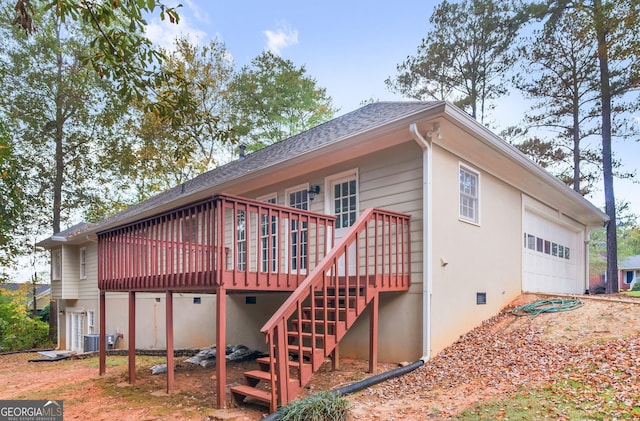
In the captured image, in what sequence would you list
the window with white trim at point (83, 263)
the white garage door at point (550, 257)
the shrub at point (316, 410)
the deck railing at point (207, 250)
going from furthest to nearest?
the window with white trim at point (83, 263), the white garage door at point (550, 257), the deck railing at point (207, 250), the shrub at point (316, 410)

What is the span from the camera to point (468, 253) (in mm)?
6938

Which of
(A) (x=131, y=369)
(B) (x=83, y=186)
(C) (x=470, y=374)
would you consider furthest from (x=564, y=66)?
(B) (x=83, y=186)

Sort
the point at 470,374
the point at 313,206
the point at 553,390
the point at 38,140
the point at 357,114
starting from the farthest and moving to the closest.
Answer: the point at 38,140, the point at 357,114, the point at 313,206, the point at 470,374, the point at 553,390

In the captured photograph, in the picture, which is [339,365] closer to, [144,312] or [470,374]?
[470,374]

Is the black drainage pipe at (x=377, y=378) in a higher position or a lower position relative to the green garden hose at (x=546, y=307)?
lower

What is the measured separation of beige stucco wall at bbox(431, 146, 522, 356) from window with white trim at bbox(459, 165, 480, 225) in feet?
0.47

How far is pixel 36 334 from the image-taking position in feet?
61.3

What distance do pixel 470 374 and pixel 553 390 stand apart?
3.49ft

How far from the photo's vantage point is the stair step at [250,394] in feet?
13.8

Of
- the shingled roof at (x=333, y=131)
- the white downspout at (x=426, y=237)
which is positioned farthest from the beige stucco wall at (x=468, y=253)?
the shingled roof at (x=333, y=131)

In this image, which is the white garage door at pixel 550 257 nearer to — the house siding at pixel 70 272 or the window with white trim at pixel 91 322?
the window with white trim at pixel 91 322

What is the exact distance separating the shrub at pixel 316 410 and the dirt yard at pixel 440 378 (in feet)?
0.74

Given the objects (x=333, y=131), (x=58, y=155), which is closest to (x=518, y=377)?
(x=333, y=131)

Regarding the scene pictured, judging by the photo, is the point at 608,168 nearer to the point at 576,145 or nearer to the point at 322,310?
the point at 576,145
